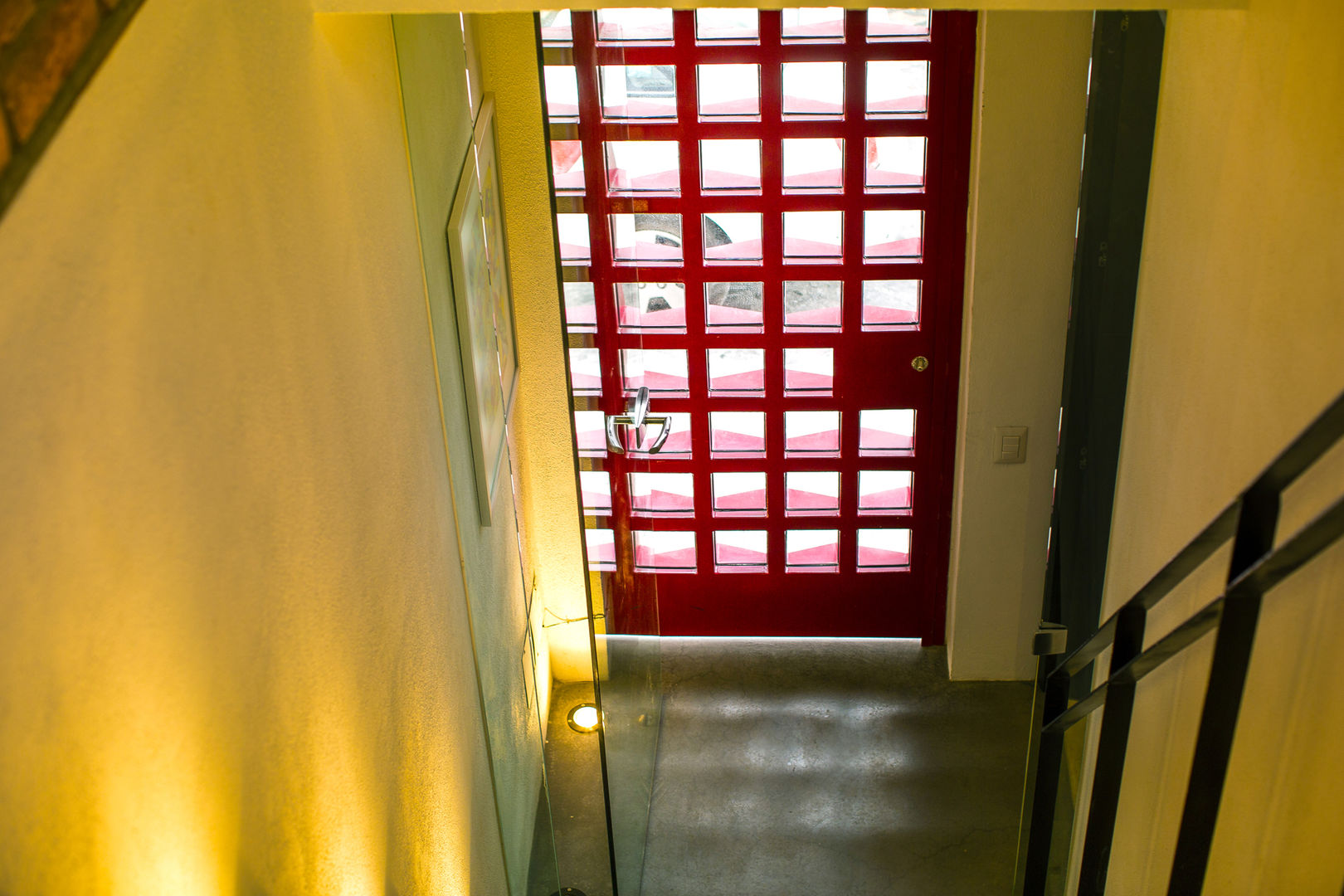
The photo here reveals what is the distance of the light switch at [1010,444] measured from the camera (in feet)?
11.5

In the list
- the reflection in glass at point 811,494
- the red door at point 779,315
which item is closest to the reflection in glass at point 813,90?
the red door at point 779,315

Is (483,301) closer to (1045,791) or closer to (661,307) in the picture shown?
(661,307)

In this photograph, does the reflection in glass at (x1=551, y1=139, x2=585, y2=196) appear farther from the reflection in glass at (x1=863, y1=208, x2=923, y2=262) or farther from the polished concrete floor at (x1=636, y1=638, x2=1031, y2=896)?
the polished concrete floor at (x1=636, y1=638, x2=1031, y2=896)

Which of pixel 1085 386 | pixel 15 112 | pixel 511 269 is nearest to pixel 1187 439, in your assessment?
pixel 1085 386

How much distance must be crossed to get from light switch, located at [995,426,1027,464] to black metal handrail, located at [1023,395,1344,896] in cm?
146

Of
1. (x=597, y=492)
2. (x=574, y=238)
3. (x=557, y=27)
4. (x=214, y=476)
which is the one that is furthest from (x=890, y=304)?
(x=214, y=476)

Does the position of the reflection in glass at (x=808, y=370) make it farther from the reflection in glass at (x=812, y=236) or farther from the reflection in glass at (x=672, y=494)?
the reflection in glass at (x=672, y=494)

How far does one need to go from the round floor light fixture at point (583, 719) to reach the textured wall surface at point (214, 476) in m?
1.55

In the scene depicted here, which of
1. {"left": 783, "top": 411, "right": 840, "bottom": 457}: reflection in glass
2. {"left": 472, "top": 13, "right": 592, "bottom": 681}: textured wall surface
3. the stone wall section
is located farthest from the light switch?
the stone wall section

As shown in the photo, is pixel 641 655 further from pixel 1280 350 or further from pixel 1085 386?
pixel 1280 350

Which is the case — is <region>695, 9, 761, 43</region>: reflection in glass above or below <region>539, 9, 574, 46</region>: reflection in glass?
above

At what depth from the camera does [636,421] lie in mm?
2873

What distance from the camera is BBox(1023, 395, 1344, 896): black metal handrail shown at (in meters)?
1.16

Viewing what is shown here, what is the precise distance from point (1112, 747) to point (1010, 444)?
179cm
